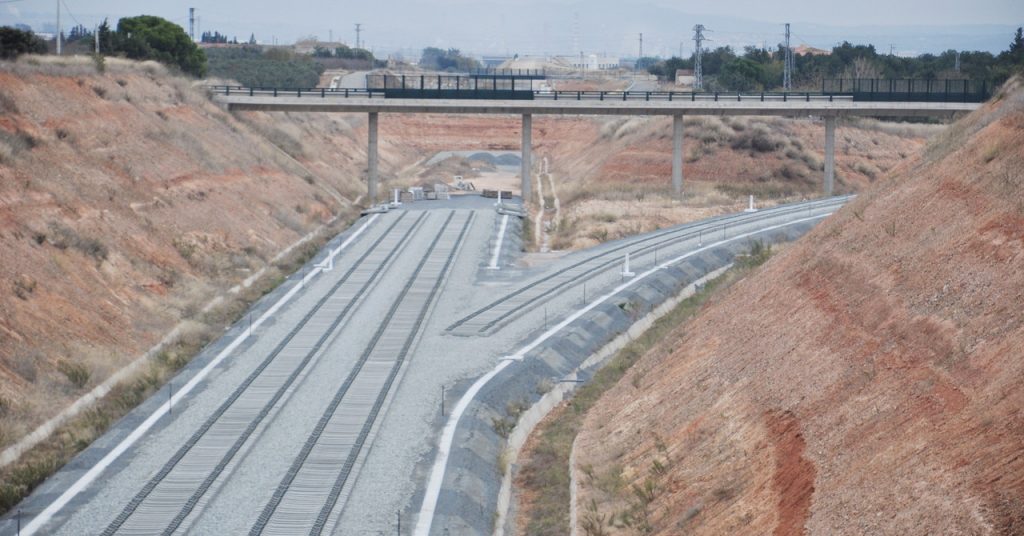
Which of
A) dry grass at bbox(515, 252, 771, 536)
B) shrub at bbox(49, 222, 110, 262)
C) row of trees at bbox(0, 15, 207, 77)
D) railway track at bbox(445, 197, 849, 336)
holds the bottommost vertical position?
dry grass at bbox(515, 252, 771, 536)

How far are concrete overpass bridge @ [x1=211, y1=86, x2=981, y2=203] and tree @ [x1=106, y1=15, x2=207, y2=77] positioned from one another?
11.2m

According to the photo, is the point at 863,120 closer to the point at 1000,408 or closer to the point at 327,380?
the point at 327,380

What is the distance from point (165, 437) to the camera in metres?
26.0

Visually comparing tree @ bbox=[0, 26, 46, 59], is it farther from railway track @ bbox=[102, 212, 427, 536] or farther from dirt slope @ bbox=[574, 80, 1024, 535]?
dirt slope @ bbox=[574, 80, 1024, 535]

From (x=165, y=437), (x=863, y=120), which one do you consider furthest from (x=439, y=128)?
(x=165, y=437)

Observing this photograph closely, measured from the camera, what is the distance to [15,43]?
62.9 m

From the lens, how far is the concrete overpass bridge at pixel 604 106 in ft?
241

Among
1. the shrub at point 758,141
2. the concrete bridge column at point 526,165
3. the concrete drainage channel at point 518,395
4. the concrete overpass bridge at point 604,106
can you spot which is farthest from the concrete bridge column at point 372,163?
the concrete drainage channel at point 518,395

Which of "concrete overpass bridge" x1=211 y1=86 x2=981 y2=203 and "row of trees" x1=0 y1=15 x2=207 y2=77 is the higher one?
"row of trees" x1=0 y1=15 x2=207 y2=77

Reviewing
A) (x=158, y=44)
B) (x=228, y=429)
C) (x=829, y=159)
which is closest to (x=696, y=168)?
(x=829, y=159)

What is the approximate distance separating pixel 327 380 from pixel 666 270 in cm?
1924

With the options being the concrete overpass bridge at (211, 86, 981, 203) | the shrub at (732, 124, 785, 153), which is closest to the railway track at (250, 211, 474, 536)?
the concrete overpass bridge at (211, 86, 981, 203)

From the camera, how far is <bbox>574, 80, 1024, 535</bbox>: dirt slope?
16.6 m

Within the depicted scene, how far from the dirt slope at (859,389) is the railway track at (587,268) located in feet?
23.8
